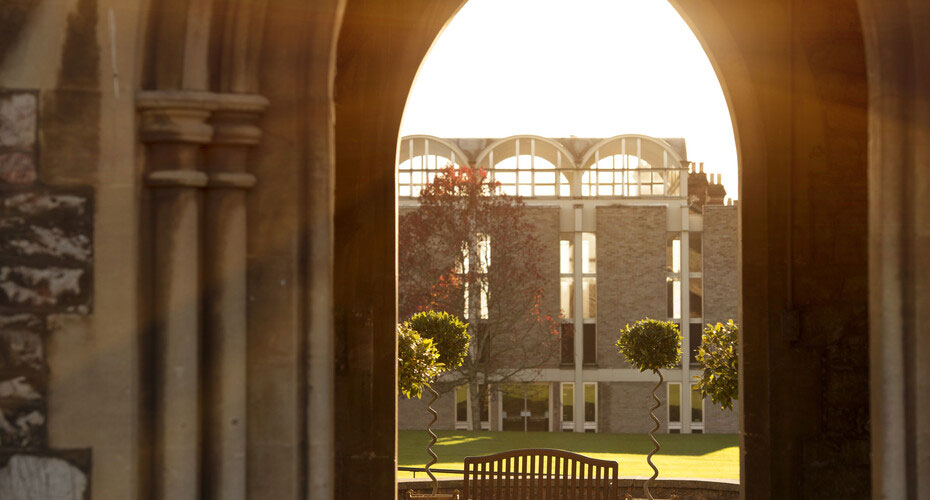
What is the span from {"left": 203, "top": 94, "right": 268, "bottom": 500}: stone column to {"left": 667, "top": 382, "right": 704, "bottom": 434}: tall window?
1045 inches

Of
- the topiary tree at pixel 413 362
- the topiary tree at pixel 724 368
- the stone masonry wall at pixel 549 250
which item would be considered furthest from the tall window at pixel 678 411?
the topiary tree at pixel 413 362

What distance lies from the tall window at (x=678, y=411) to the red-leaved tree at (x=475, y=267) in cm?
399

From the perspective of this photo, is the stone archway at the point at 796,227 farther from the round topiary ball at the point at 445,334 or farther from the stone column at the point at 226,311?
the round topiary ball at the point at 445,334

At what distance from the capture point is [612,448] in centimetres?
2470

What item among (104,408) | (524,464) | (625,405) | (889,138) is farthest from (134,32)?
(625,405)

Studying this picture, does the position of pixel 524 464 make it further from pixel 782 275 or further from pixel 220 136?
pixel 220 136

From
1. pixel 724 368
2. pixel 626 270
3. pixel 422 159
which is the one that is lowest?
pixel 724 368

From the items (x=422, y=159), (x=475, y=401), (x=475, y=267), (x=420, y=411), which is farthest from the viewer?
(x=422, y=159)

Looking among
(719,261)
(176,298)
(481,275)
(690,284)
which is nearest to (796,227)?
(176,298)

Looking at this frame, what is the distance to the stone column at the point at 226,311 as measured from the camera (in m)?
3.59

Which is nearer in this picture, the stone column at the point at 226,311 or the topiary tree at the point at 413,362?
the stone column at the point at 226,311

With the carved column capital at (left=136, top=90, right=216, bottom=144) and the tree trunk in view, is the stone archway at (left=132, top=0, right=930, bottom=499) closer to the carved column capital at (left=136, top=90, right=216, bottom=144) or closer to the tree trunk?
the carved column capital at (left=136, top=90, right=216, bottom=144)

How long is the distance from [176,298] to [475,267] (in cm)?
2424

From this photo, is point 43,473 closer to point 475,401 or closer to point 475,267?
point 475,401
